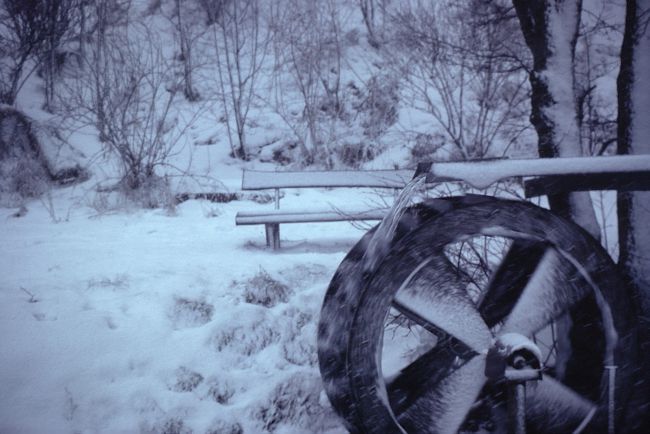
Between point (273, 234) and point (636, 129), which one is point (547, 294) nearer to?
point (636, 129)

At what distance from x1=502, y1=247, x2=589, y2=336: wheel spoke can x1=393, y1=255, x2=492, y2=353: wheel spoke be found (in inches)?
7.0

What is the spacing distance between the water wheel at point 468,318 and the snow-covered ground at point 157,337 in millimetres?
706

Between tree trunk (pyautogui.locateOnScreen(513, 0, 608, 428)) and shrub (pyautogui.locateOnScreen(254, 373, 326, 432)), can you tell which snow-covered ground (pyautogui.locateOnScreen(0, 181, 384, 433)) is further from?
tree trunk (pyautogui.locateOnScreen(513, 0, 608, 428))

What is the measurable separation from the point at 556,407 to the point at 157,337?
222 centimetres

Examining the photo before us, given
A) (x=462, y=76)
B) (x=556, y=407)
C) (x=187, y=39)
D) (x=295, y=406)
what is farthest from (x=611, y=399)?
(x=187, y=39)

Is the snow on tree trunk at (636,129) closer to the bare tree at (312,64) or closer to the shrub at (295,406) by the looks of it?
the shrub at (295,406)

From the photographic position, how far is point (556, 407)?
1889mm

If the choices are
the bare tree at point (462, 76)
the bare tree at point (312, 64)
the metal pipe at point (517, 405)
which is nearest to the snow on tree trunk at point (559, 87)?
the metal pipe at point (517, 405)

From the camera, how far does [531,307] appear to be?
1832 millimetres

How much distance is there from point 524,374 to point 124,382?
6.53ft

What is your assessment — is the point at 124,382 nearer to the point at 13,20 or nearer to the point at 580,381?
the point at 580,381

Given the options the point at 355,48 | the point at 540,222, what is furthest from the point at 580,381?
the point at 355,48

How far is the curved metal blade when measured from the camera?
1799 mm

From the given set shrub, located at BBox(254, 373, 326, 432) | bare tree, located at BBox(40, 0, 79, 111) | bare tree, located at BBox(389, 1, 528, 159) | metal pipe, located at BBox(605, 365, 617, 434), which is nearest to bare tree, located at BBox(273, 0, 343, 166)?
bare tree, located at BBox(389, 1, 528, 159)
